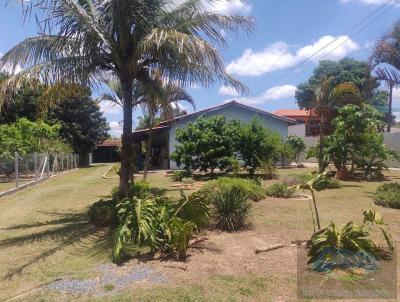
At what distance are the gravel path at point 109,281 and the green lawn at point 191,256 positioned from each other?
14 centimetres

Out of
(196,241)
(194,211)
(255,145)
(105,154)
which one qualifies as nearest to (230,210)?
(194,211)

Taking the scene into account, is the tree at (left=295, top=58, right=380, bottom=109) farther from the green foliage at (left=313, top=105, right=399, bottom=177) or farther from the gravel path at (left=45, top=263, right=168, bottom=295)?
the gravel path at (left=45, top=263, right=168, bottom=295)

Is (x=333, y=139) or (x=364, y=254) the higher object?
(x=333, y=139)

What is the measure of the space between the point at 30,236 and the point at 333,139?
13.7 m

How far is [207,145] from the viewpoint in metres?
19.3

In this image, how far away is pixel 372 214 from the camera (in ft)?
20.5

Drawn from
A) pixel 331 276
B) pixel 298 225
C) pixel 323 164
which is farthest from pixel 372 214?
pixel 323 164

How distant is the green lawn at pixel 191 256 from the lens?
5047mm

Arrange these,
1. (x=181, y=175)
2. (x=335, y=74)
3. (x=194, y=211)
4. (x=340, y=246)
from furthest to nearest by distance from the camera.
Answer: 1. (x=335, y=74)
2. (x=181, y=175)
3. (x=194, y=211)
4. (x=340, y=246)

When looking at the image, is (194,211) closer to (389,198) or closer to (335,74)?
(389,198)

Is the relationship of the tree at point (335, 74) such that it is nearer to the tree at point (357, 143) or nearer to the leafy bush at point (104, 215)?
the tree at point (357, 143)

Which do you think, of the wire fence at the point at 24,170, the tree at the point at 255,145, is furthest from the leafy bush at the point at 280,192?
the wire fence at the point at 24,170

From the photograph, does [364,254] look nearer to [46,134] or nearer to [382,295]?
[382,295]

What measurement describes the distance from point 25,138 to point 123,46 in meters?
17.6
